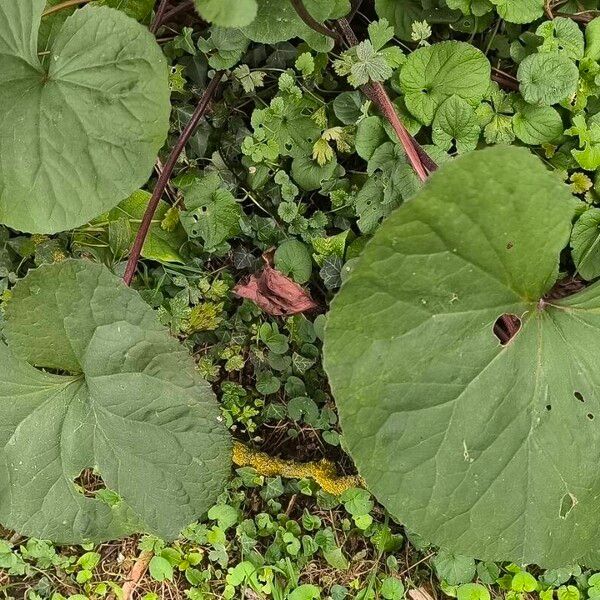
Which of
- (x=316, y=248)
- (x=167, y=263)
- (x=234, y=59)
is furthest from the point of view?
(x=167, y=263)

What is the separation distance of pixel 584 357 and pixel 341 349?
20.1 inches

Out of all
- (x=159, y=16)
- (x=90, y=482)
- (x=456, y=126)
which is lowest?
(x=90, y=482)

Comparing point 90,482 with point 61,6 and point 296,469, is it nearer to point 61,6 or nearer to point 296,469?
point 296,469

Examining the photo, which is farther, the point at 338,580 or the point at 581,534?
the point at 338,580

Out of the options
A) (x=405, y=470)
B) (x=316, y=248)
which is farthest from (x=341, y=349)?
(x=316, y=248)

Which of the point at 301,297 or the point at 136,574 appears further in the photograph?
the point at 136,574

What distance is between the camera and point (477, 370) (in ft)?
4.74

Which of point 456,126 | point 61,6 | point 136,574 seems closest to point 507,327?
point 456,126

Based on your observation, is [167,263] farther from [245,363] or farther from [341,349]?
[341,349]

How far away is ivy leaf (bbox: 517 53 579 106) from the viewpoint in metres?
1.75

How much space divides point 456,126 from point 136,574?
1.73 metres

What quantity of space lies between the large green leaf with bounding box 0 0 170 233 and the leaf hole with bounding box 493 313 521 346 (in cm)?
86

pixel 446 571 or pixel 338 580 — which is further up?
pixel 446 571

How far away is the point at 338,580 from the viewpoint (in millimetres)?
2295
